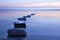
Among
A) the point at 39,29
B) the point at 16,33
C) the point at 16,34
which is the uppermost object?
the point at 16,33

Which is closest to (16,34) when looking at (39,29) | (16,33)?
(16,33)

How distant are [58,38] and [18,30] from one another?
15.5ft

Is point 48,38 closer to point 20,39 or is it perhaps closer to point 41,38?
point 41,38

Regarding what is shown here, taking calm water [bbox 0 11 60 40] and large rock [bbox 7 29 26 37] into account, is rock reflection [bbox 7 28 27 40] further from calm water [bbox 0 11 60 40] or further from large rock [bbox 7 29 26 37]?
calm water [bbox 0 11 60 40]

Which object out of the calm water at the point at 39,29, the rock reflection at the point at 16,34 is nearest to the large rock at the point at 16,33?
the rock reflection at the point at 16,34

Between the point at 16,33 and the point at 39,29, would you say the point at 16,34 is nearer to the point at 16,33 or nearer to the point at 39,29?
the point at 16,33

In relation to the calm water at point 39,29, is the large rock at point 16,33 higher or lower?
higher

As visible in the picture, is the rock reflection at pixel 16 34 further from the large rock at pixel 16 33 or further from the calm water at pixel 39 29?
the calm water at pixel 39 29

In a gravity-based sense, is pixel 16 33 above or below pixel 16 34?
above

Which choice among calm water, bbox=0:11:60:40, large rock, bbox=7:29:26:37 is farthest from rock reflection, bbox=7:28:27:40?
calm water, bbox=0:11:60:40

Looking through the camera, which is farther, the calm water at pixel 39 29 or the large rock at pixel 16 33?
the calm water at pixel 39 29

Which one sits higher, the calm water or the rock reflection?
the rock reflection

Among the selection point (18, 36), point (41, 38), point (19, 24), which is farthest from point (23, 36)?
point (19, 24)

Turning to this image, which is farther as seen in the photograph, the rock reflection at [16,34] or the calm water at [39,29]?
the calm water at [39,29]
